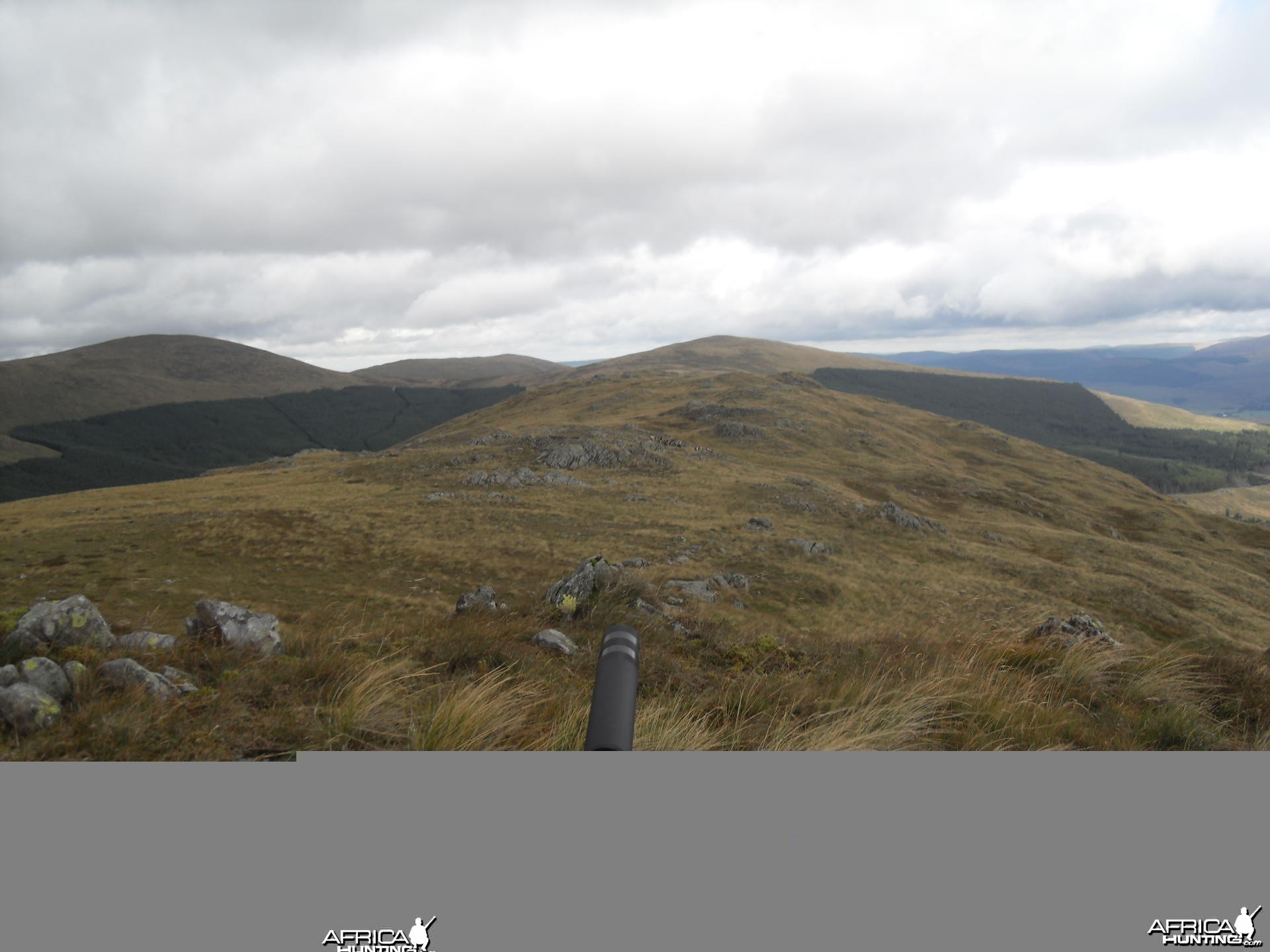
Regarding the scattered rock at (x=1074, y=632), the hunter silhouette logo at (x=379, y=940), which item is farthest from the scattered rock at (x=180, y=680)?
the scattered rock at (x=1074, y=632)

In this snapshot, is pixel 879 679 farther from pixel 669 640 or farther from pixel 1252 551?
pixel 1252 551

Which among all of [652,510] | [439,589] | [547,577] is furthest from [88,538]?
[652,510]

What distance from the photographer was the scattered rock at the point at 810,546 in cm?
3759

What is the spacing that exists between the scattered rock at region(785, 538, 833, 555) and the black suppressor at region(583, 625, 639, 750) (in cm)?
3550

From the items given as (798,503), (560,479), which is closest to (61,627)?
(560,479)

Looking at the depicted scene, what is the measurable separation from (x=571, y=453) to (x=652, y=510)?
54.6 feet

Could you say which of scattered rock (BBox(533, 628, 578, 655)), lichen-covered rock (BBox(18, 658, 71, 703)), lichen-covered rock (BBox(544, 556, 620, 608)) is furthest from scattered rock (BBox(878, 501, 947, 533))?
lichen-covered rock (BBox(18, 658, 71, 703))

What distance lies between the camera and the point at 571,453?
58.5m

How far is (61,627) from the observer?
5.04 m

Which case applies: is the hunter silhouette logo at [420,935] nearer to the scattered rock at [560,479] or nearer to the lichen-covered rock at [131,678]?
the lichen-covered rock at [131,678]

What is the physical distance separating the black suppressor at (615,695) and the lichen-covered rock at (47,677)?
3.49 meters

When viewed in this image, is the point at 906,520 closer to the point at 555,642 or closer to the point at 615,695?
the point at 555,642

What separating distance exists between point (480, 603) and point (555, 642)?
326 centimetres

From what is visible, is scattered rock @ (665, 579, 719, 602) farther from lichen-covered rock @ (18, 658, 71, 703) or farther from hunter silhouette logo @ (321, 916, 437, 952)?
hunter silhouette logo @ (321, 916, 437, 952)
